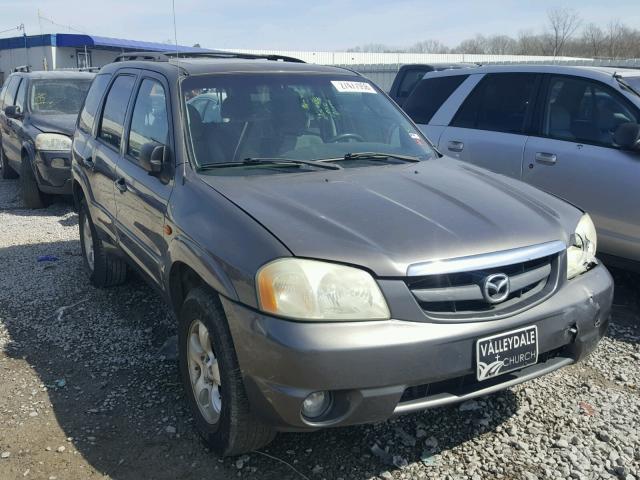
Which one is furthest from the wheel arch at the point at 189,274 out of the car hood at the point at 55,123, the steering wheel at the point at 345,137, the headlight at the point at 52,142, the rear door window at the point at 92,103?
the car hood at the point at 55,123

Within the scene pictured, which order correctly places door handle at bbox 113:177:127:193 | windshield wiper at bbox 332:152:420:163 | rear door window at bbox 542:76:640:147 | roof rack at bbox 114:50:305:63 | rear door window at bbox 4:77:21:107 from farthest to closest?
rear door window at bbox 4:77:21:107
rear door window at bbox 542:76:640:147
roof rack at bbox 114:50:305:63
door handle at bbox 113:177:127:193
windshield wiper at bbox 332:152:420:163

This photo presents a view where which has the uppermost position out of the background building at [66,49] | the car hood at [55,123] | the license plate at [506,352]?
the background building at [66,49]

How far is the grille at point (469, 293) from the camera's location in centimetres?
245

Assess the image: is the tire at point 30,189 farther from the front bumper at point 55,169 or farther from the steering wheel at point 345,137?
the steering wheel at point 345,137

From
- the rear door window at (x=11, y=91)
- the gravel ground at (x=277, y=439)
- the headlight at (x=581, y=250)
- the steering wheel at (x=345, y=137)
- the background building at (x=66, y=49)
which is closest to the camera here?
the gravel ground at (x=277, y=439)

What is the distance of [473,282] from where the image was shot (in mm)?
2525

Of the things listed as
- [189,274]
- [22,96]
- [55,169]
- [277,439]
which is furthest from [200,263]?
[22,96]

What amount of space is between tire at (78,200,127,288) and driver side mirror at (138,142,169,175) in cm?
172

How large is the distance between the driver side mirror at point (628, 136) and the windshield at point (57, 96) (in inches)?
294

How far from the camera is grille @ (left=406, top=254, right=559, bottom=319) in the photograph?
245 centimetres

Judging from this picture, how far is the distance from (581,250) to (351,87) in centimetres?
183

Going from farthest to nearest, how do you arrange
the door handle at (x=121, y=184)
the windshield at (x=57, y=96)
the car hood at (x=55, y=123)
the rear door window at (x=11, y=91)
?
the rear door window at (x=11, y=91) → the windshield at (x=57, y=96) → the car hood at (x=55, y=123) → the door handle at (x=121, y=184)

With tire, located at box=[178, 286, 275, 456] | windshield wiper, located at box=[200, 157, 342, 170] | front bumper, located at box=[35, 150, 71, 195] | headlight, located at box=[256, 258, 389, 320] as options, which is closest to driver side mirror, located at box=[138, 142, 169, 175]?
windshield wiper, located at box=[200, 157, 342, 170]

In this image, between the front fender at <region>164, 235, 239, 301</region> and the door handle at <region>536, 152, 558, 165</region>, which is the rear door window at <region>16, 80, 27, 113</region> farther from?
the door handle at <region>536, 152, 558, 165</region>
